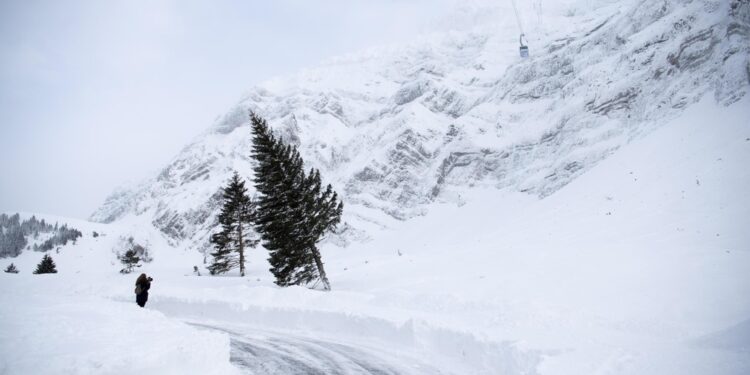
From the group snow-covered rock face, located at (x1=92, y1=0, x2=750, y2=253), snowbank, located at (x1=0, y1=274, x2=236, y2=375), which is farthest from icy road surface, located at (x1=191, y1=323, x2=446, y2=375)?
snow-covered rock face, located at (x1=92, y1=0, x2=750, y2=253)

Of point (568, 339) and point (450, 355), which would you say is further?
point (450, 355)

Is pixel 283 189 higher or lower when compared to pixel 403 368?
higher

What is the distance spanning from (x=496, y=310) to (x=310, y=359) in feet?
20.4

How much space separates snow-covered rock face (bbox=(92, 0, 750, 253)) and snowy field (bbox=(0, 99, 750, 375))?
24488mm

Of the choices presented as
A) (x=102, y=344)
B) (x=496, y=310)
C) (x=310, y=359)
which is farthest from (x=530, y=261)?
(x=102, y=344)

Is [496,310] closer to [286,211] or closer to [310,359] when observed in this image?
[310,359]

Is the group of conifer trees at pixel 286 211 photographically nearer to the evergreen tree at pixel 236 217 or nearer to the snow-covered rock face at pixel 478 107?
the evergreen tree at pixel 236 217

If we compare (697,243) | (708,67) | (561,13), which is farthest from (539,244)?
(561,13)

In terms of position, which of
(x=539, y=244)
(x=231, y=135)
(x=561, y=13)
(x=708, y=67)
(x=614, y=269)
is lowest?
(x=614, y=269)

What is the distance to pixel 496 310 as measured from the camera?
43.5 ft

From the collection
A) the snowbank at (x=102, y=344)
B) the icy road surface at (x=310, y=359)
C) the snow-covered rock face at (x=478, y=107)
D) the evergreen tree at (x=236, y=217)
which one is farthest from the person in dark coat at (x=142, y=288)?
the snow-covered rock face at (x=478, y=107)

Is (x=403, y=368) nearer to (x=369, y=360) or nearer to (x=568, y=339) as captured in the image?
(x=369, y=360)

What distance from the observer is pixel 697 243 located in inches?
611

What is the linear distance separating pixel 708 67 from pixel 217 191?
346 feet
